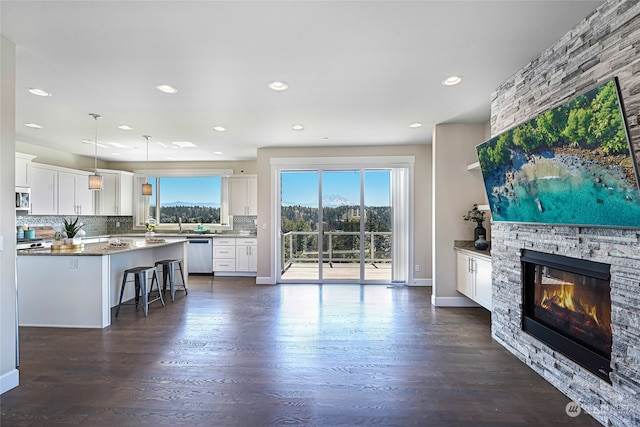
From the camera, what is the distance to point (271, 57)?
253 cm

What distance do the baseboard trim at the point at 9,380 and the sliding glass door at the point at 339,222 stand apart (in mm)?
3983

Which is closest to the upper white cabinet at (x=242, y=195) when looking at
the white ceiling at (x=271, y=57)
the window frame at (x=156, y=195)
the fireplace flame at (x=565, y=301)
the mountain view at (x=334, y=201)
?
the window frame at (x=156, y=195)

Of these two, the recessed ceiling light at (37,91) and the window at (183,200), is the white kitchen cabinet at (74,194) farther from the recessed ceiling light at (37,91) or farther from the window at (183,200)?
A: the recessed ceiling light at (37,91)

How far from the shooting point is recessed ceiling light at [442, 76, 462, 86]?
2939mm

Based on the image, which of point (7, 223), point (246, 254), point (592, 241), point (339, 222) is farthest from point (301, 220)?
point (592, 241)

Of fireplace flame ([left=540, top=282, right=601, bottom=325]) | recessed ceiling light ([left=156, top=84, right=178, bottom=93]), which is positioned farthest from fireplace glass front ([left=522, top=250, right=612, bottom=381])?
recessed ceiling light ([left=156, top=84, right=178, bottom=93])

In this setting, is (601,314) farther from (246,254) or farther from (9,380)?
(246,254)

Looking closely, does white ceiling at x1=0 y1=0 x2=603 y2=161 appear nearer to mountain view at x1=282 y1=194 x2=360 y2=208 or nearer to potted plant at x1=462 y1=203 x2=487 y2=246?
potted plant at x1=462 y1=203 x2=487 y2=246

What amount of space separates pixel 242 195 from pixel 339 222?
2.46m

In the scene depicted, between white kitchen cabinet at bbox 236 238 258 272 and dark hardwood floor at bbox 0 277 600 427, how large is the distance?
2.52 m

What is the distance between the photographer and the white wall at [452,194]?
14.5 feet

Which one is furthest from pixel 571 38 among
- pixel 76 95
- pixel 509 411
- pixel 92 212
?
pixel 92 212

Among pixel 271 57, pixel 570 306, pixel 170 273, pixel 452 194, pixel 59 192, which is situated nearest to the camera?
pixel 570 306

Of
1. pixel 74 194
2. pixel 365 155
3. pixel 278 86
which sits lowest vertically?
pixel 74 194
